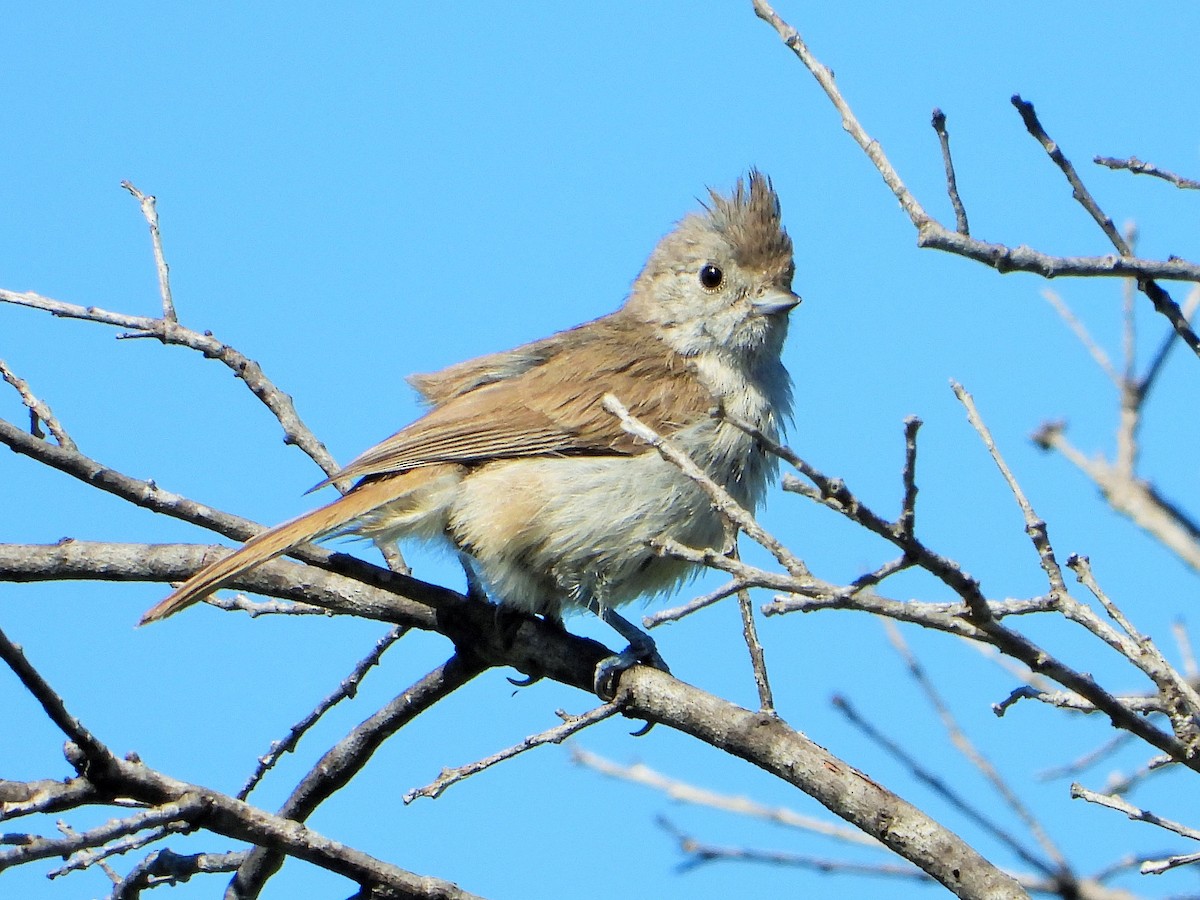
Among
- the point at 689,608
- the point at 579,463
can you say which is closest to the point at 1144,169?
the point at 689,608

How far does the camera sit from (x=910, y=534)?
2225mm

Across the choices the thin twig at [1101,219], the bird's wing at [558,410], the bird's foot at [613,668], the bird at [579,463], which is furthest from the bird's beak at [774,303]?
the thin twig at [1101,219]

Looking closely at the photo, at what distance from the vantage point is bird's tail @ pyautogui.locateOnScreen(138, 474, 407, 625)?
3.69 m

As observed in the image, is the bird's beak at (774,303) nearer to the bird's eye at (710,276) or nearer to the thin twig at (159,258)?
the bird's eye at (710,276)

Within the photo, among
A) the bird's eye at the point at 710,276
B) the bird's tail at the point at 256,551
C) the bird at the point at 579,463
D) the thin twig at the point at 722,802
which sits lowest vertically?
the thin twig at the point at 722,802

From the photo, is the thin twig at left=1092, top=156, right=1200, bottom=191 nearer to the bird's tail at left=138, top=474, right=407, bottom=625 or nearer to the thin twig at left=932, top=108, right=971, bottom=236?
the thin twig at left=932, top=108, right=971, bottom=236

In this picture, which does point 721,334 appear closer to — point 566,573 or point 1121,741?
point 566,573

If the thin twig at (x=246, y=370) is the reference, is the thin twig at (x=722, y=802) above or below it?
below

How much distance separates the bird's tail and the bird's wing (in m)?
0.25

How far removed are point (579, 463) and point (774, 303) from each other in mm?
1183

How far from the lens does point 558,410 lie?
486 cm

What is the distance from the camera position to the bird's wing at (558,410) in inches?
182

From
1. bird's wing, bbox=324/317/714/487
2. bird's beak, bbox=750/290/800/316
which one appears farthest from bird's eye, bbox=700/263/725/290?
bird's wing, bbox=324/317/714/487

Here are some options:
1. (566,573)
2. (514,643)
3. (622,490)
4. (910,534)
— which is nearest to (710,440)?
(622,490)
